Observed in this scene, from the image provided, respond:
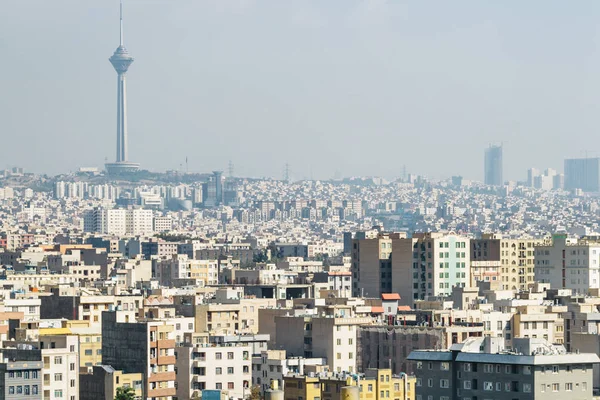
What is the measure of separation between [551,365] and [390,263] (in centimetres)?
3954

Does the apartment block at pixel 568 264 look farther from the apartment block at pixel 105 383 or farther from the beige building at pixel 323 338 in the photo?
the apartment block at pixel 105 383

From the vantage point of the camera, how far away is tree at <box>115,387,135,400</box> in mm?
49153

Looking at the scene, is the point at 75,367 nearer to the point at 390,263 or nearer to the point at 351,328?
the point at 351,328

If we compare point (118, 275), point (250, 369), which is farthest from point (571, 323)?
point (118, 275)

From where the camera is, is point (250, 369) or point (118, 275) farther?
point (118, 275)

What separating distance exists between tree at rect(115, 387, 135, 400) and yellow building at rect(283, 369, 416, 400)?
324 cm

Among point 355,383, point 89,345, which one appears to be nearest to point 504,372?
point 355,383

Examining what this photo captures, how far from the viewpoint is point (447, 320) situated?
6391cm

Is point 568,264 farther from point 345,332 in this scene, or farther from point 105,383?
point 105,383

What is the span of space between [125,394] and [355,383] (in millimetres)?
4885

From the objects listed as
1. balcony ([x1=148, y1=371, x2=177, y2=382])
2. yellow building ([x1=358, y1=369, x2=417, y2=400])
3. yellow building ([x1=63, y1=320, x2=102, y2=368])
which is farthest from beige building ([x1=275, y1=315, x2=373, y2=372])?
yellow building ([x1=358, y1=369, x2=417, y2=400])

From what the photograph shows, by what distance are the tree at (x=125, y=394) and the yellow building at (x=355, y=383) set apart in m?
3.24

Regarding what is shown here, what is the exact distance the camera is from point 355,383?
48.3 metres

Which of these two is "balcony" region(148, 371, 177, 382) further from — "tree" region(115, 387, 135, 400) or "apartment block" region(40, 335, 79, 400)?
"tree" region(115, 387, 135, 400)
